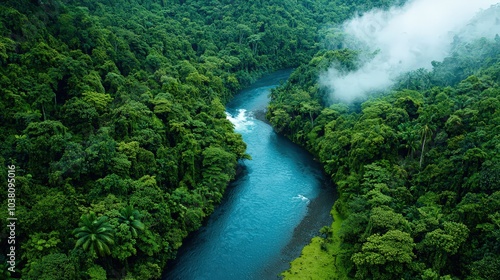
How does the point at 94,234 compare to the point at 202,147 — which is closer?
the point at 94,234

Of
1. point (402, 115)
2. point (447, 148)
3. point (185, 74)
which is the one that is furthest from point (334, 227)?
point (185, 74)

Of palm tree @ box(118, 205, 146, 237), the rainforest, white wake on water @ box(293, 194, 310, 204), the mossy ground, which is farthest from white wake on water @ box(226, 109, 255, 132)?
palm tree @ box(118, 205, 146, 237)

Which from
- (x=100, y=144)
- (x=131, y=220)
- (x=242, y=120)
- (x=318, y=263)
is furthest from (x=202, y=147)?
(x=242, y=120)

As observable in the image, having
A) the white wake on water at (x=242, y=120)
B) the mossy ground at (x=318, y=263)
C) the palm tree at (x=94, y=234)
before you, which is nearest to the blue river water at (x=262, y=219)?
the mossy ground at (x=318, y=263)

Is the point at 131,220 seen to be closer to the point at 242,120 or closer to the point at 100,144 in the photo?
the point at 100,144

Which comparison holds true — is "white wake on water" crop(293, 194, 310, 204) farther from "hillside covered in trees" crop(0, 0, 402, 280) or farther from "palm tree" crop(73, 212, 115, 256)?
"palm tree" crop(73, 212, 115, 256)

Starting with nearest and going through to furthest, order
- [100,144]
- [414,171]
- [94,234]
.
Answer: [94,234] → [100,144] → [414,171]

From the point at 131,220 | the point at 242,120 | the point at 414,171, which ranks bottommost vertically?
the point at 131,220

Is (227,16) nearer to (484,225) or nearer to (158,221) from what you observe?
(158,221)
